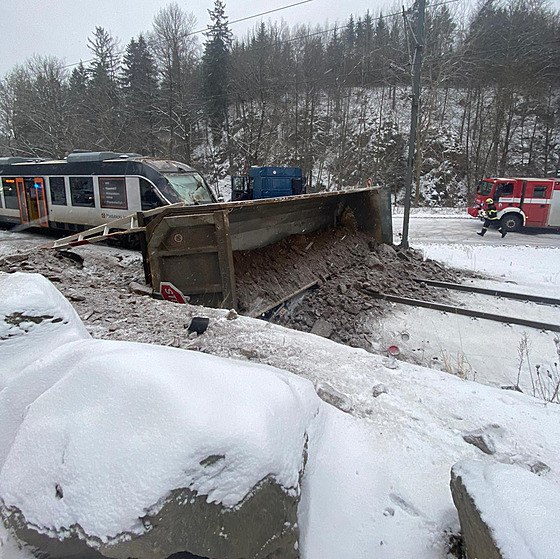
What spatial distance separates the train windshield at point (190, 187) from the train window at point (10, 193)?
7.89 metres

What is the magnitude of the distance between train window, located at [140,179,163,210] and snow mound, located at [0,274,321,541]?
31.1 feet

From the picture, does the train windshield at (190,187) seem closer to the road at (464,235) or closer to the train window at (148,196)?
the train window at (148,196)

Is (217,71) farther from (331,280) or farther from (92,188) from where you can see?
(331,280)

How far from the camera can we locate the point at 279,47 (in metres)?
38.5

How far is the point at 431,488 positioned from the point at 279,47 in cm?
4385

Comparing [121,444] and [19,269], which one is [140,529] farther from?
[19,269]

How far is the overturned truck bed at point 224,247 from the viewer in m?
5.58

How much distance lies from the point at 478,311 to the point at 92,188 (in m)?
11.5

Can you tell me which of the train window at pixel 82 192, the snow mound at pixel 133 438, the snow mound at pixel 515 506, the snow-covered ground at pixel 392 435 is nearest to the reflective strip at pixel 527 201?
the snow-covered ground at pixel 392 435

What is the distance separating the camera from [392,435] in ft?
8.16

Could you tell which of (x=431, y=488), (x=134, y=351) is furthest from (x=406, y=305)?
(x=134, y=351)

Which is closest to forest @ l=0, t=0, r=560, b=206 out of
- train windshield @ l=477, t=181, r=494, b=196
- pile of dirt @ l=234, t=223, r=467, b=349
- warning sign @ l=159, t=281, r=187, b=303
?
train windshield @ l=477, t=181, r=494, b=196

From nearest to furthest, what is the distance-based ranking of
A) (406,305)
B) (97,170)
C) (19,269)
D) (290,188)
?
(19,269) < (406,305) < (97,170) < (290,188)

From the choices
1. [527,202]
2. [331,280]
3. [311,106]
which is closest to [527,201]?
[527,202]
